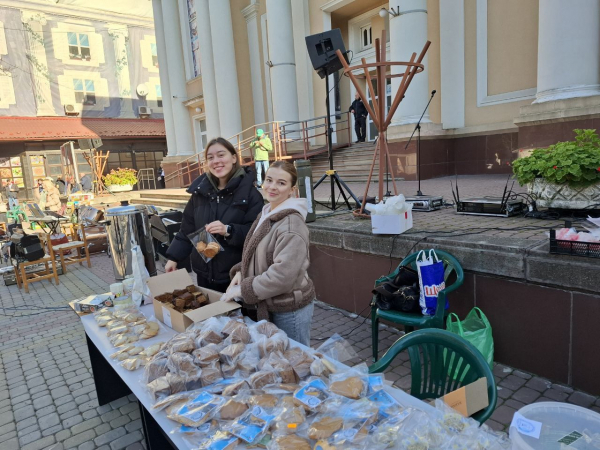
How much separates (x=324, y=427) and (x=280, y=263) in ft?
3.63

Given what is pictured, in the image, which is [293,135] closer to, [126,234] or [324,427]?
[126,234]

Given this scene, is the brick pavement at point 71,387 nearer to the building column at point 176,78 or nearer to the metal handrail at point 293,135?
the metal handrail at point 293,135

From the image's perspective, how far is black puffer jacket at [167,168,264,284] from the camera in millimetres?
3119

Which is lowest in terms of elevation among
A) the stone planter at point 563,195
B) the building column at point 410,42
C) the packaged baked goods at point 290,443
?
the packaged baked goods at point 290,443

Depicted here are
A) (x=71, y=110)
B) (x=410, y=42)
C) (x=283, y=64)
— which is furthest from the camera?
(x=71, y=110)

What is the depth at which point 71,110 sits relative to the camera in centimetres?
2283

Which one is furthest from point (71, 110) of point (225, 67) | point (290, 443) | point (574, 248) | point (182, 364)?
point (290, 443)

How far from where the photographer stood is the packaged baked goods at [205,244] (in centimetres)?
300

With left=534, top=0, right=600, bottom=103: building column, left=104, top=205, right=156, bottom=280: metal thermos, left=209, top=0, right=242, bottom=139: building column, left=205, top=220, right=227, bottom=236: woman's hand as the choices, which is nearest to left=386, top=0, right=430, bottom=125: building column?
left=534, top=0, right=600, bottom=103: building column

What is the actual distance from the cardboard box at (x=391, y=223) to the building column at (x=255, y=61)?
12.9m

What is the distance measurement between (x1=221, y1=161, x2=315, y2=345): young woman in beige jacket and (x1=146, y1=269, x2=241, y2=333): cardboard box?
0.42ft

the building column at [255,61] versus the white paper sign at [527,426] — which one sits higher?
the building column at [255,61]

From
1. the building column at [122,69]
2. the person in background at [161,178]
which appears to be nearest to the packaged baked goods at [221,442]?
the person in background at [161,178]

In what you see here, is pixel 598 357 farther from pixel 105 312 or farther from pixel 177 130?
pixel 177 130
